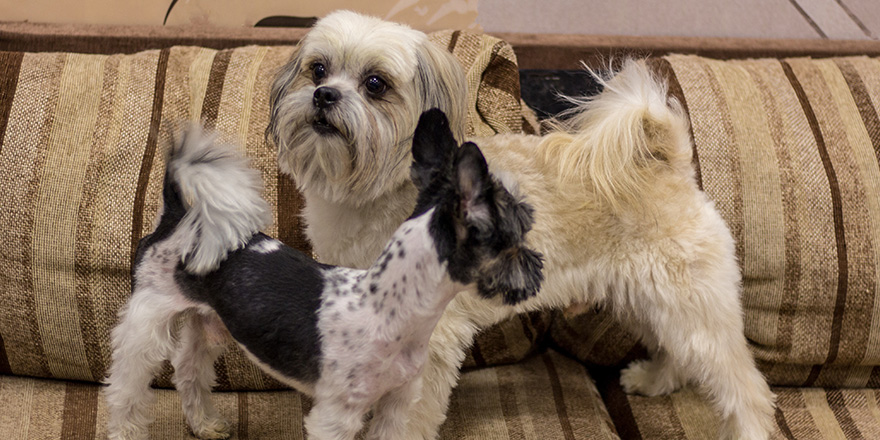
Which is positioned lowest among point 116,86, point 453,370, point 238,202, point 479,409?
point 479,409

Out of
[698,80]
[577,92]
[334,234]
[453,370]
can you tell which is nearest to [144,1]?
[334,234]

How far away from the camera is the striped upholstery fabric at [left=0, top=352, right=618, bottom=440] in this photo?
1.47 m

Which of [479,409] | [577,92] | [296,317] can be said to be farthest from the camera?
[577,92]

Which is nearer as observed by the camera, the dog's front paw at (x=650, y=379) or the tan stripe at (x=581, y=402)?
the tan stripe at (x=581, y=402)

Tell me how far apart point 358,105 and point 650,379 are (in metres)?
0.99

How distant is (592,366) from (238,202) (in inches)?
41.9

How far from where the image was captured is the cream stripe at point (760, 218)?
159cm

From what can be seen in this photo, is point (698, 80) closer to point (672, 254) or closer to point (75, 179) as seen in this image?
point (672, 254)

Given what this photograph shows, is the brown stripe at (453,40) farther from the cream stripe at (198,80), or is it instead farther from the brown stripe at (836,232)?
the brown stripe at (836,232)

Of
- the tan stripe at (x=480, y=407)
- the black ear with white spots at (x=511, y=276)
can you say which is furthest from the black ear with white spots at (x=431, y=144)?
the tan stripe at (x=480, y=407)

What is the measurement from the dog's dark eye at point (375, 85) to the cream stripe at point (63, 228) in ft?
2.39

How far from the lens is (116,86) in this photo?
5.37ft

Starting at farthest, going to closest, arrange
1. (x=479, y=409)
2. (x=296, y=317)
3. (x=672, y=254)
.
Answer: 1. (x=479, y=409)
2. (x=672, y=254)
3. (x=296, y=317)

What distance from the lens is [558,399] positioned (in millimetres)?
1660
